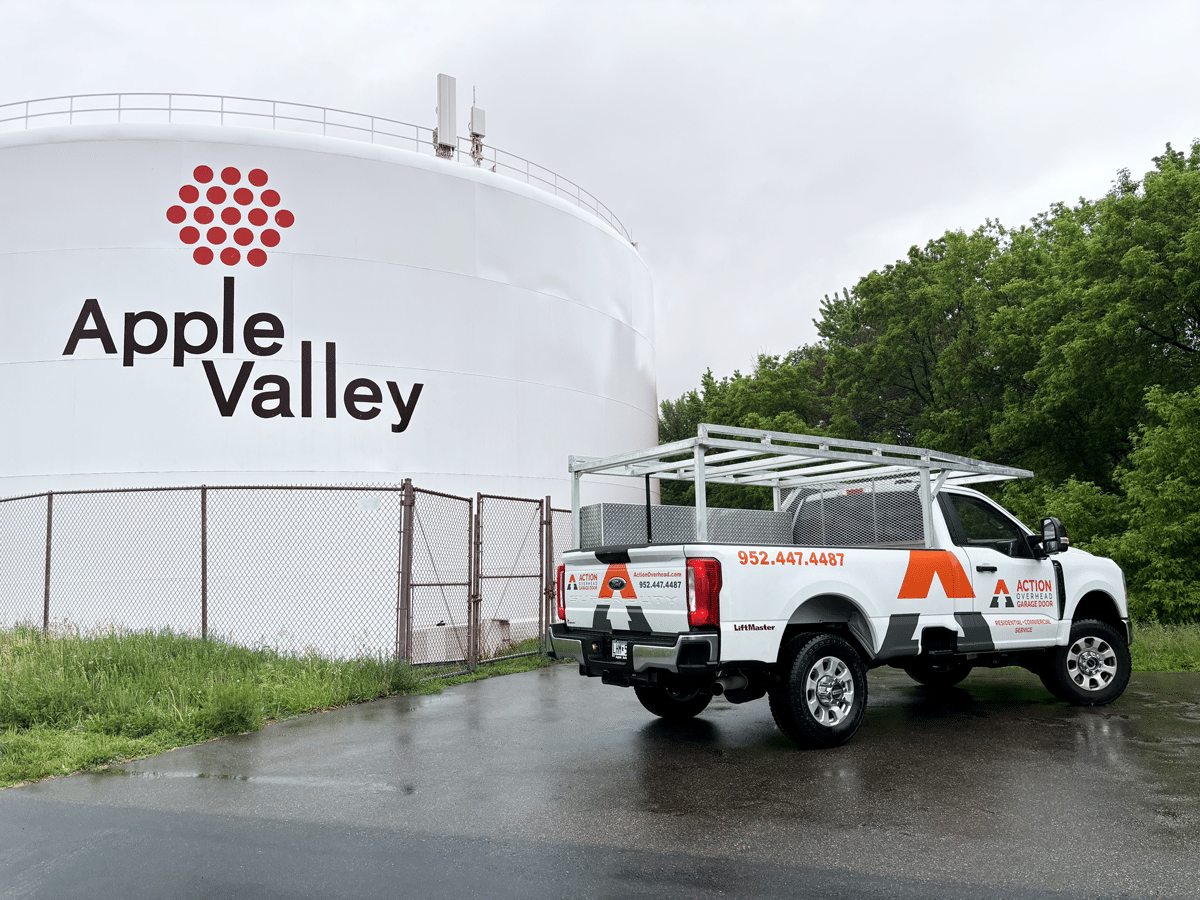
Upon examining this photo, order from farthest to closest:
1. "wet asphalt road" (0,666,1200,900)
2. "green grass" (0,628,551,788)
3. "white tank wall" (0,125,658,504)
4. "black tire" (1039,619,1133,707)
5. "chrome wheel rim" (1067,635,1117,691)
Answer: "white tank wall" (0,125,658,504) < "chrome wheel rim" (1067,635,1117,691) < "black tire" (1039,619,1133,707) < "green grass" (0,628,551,788) < "wet asphalt road" (0,666,1200,900)

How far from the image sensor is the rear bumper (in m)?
6.44

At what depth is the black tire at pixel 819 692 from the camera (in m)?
6.78

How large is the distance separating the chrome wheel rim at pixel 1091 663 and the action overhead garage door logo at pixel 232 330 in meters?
11.9

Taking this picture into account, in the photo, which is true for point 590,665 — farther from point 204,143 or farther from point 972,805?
point 204,143

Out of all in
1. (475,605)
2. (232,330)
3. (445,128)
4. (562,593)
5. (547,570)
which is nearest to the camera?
(562,593)

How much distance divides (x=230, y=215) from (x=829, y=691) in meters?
14.1

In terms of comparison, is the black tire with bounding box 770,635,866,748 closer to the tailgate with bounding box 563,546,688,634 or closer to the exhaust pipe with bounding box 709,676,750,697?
the exhaust pipe with bounding box 709,676,750,697

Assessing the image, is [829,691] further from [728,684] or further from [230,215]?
[230,215]

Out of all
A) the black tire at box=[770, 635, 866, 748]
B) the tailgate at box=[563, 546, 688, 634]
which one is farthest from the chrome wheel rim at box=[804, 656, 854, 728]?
the tailgate at box=[563, 546, 688, 634]

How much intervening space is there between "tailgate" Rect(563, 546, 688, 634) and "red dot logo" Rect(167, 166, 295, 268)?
37.3 ft

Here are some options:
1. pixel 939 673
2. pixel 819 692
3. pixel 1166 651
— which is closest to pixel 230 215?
pixel 939 673

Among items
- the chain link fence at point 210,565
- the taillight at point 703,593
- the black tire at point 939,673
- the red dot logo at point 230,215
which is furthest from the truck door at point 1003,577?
the red dot logo at point 230,215

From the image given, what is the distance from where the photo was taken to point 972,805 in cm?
546

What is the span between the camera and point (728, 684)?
672 cm
